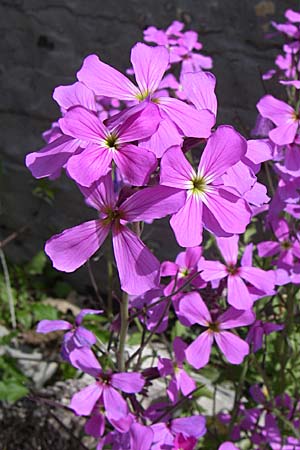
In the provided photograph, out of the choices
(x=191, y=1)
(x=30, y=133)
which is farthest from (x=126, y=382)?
(x=30, y=133)

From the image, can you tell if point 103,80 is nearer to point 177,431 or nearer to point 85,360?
point 85,360

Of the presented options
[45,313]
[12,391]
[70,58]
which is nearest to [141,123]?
[12,391]

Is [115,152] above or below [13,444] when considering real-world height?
above

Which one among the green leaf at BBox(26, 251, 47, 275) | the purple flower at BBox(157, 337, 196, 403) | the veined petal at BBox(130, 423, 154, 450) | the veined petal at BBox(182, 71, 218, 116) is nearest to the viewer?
the veined petal at BBox(182, 71, 218, 116)

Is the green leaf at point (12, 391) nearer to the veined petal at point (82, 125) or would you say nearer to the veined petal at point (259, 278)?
the veined petal at point (259, 278)

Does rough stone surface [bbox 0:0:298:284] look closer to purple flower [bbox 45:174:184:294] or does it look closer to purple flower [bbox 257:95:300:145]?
purple flower [bbox 257:95:300:145]

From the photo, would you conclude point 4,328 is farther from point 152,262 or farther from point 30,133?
point 152,262

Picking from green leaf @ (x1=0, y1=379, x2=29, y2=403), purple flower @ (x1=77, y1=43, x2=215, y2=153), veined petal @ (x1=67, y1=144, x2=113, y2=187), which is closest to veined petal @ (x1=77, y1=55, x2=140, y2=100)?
purple flower @ (x1=77, y1=43, x2=215, y2=153)

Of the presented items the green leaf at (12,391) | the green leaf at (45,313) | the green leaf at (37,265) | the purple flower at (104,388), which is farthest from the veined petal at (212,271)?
the green leaf at (37,265)
